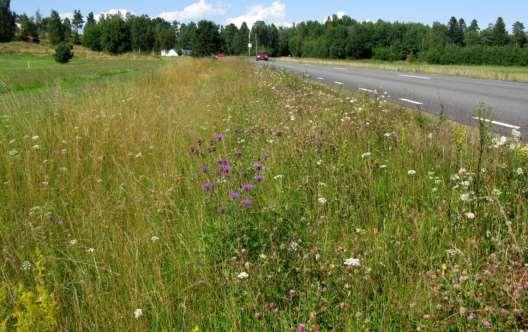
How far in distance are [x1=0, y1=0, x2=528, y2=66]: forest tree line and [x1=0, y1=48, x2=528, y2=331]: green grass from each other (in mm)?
65935

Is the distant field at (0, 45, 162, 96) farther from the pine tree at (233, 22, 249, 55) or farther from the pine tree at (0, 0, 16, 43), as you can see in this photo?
the pine tree at (233, 22, 249, 55)

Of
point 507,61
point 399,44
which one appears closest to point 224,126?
point 507,61

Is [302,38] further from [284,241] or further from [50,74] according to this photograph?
[284,241]

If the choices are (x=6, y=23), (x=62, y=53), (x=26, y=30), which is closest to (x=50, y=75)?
(x=62, y=53)

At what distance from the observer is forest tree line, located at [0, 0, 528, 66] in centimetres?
8812

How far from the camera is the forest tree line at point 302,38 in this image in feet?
289

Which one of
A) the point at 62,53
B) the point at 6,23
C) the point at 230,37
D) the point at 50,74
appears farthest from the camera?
the point at 230,37

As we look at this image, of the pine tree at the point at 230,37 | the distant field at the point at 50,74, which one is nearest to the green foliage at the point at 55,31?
the distant field at the point at 50,74

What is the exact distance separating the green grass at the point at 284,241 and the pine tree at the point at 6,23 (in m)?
133

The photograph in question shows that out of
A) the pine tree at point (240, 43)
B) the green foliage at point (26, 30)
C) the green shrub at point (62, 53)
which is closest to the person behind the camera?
the green shrub at point (62, 53)

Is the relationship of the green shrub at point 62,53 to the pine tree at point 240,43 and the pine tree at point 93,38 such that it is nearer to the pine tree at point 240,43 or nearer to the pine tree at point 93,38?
the pine tree at point 93,38

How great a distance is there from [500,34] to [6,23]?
447 ft

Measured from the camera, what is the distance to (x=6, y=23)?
120 meters

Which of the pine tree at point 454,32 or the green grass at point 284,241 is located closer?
the green grass at point 284,241
